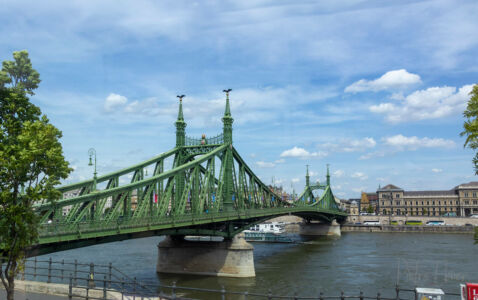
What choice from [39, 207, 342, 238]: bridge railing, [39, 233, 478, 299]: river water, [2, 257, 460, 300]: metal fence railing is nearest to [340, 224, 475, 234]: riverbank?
[39, 233, 478, 299]: river water

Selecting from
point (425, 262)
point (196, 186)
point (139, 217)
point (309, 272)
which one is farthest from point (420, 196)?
point (139, 217)

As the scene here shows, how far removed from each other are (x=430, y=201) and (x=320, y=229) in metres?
79.0

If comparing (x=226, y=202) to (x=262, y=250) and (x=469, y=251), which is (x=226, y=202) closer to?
(x=262, y=250)

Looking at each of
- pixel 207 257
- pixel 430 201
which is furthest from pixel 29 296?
pixel 430 201

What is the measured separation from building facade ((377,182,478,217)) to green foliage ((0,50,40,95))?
589ft

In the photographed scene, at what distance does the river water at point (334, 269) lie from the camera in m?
44.3

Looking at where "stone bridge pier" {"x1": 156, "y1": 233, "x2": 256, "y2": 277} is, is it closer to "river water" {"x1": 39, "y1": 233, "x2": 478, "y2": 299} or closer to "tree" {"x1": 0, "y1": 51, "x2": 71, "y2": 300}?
"river water" {"x1": 39, "y1": 233, "x2": 478, "y2": 299}

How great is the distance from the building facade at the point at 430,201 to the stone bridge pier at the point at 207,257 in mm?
148082

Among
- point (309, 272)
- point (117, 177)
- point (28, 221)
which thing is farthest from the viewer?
point (309, 272)

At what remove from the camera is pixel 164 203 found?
41.6 meters

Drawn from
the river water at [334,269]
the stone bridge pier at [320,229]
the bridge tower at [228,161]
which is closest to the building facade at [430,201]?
the stone bridge pier at [320,229]

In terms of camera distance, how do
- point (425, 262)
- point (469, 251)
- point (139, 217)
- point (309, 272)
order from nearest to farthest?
1. point (139, 217)
2. point (309, 272)
3. point (425, 262)
4. point (469, 251)

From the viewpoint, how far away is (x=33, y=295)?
23.7m

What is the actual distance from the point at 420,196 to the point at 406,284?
15069 centimetres
